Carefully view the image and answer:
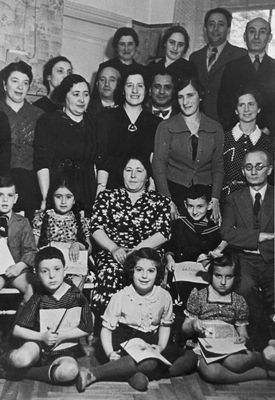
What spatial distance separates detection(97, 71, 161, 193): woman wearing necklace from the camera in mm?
2709

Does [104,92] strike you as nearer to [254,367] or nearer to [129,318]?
[129,318]

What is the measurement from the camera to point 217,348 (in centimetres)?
257

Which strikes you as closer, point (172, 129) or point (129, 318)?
point (129, 318)

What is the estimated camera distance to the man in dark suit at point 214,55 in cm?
263

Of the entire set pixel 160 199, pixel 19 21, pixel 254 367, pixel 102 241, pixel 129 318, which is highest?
pixel 19 21

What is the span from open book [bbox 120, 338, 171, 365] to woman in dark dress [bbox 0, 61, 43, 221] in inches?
27.8

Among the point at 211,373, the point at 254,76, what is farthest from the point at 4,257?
the point at 254,76

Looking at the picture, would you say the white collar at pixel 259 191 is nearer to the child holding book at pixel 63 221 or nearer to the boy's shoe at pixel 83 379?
the child holding book at pixel 63 221

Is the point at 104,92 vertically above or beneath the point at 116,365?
above

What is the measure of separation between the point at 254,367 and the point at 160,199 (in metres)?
0.85

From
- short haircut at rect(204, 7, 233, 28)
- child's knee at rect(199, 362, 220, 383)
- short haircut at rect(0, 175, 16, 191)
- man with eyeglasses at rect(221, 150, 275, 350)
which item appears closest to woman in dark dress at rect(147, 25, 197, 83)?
short haircut at rect(204, 7, 233, 28)

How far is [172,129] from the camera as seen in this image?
9.03ft

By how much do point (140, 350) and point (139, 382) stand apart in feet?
0.44

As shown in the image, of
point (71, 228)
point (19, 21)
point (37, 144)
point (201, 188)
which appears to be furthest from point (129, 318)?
point (19, 21)
